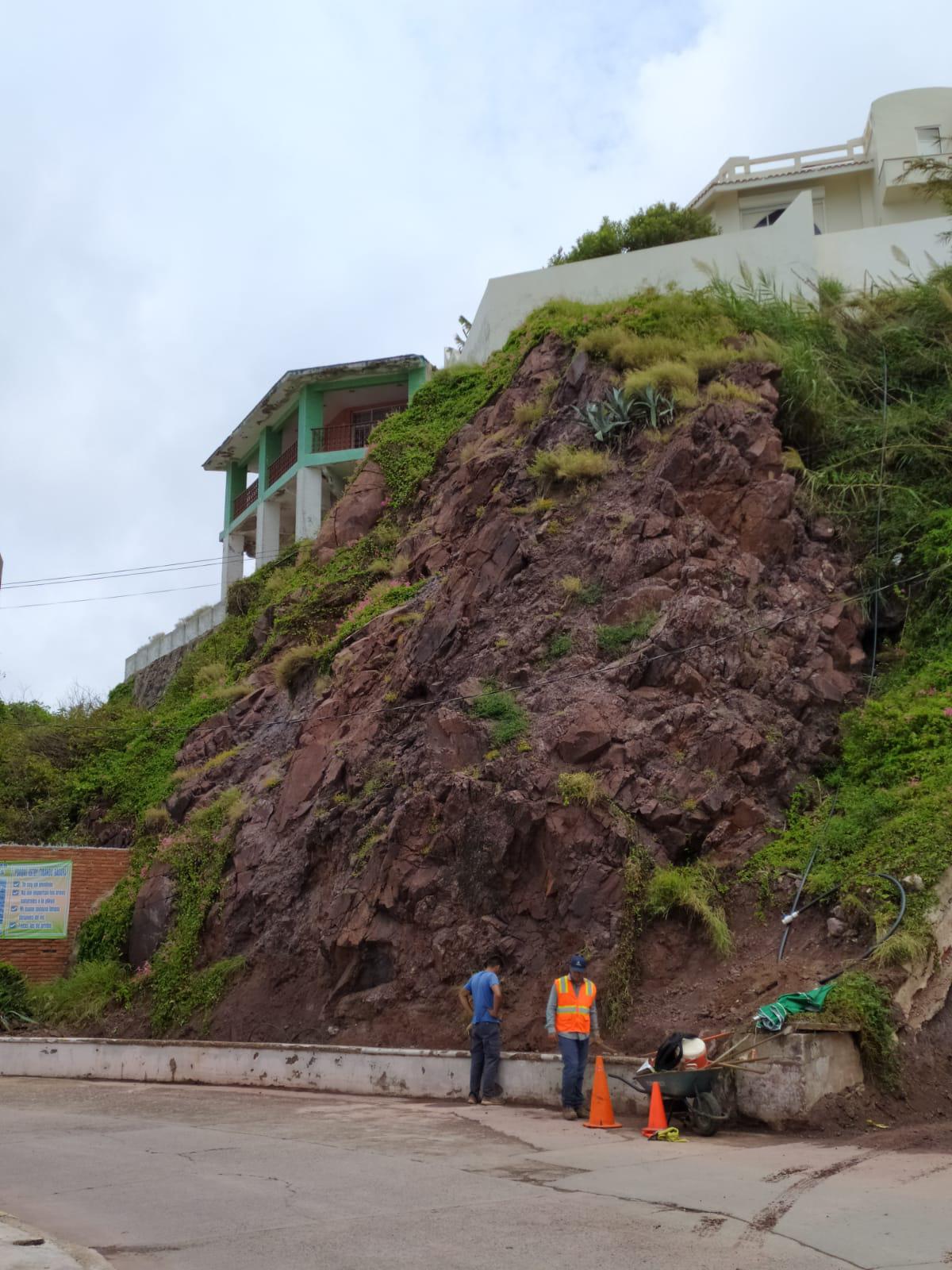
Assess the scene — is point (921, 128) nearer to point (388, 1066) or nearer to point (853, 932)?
point (853, 932)

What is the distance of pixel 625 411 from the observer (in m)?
20.0

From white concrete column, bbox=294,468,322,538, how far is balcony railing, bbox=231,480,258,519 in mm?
4144

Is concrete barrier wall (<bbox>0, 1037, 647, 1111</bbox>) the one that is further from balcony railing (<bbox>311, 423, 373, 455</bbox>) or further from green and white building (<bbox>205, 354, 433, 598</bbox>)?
balcony railing (<bbox>311, 423, 373, 455</bbox>)

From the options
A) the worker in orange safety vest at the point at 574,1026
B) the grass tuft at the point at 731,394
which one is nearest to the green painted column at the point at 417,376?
the grass tuft at the point at 731,394

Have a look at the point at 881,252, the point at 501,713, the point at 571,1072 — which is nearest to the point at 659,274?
the point at 881,252

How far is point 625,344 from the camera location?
21.1 m

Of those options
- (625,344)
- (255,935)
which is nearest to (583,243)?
(625,344)

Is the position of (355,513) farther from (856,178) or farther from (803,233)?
(856,178)

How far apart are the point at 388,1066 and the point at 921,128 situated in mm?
28812

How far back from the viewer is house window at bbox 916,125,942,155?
3109 centimetres

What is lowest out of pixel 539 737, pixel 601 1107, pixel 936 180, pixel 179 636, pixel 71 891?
pixel 601 1107

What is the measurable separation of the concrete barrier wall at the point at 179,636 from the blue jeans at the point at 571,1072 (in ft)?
67.0

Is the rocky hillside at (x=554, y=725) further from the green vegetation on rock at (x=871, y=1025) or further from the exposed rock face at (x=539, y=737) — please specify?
the green vegetation on rock at (x=871, y=1025)

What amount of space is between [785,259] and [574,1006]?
56.6 ft
